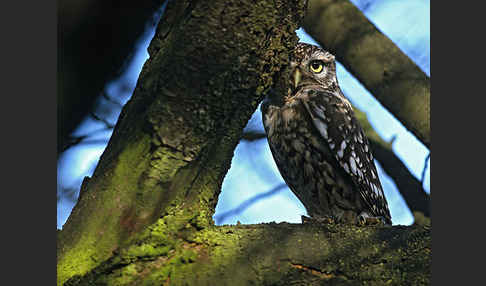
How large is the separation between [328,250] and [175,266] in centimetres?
48

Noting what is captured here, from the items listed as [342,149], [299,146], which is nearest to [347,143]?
[342,149]

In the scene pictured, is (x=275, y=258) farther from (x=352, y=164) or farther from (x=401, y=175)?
(x=401, y=175)

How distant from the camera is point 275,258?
144 cm

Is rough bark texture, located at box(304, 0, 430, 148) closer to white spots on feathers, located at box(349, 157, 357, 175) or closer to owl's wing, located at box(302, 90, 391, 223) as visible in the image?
owl's wing, located at box(302, 90, 391, 223)

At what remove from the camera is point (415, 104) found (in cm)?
305

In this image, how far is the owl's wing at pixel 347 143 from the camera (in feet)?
8.55

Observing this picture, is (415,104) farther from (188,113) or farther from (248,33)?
(188,113)

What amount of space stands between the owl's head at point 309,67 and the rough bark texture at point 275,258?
5.14 ft

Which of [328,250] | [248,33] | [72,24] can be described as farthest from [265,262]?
[72,24]

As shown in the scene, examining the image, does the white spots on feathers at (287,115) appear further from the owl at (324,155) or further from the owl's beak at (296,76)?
the owl's beak at (296,76)

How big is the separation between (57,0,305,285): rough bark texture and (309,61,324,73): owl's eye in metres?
1.36

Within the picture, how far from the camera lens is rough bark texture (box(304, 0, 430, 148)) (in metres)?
3.03

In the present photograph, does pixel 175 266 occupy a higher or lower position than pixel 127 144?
lower

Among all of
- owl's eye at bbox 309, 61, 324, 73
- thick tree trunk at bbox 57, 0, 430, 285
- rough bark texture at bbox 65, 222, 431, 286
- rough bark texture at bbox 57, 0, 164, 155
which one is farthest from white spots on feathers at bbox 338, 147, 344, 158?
rough bark texture at bbox 57, 0, 164, 155
